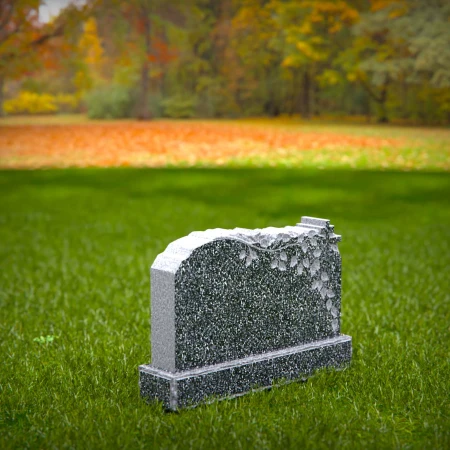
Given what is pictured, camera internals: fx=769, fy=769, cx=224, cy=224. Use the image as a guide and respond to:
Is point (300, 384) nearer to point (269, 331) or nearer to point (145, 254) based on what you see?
point (269, 331)

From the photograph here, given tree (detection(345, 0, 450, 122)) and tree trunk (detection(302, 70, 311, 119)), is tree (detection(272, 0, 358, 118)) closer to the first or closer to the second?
tree trunk (detection(302, 70, 311, 119))

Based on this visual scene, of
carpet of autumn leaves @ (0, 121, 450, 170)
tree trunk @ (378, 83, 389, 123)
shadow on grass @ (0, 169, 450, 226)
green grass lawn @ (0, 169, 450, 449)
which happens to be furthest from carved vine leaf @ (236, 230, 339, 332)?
tree trunk @ (378, 83, 389, 123)

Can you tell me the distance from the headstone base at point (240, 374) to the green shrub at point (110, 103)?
25627 mm

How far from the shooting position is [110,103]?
30.5 metres

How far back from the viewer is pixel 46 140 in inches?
949

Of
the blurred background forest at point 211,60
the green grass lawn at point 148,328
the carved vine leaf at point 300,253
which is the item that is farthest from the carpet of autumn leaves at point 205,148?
the carved vine leaf at point 300,253

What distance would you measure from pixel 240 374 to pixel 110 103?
27053 mm

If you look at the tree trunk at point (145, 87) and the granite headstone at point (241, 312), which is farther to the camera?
the tree trunk at point (145, 87)

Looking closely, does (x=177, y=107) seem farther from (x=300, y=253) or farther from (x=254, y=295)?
(x=254, y=295)

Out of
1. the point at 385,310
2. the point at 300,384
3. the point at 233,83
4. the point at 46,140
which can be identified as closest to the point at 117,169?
the point at 46,140

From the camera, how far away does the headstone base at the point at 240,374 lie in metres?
4.18

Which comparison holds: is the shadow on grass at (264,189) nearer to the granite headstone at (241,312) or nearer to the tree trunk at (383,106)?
the tree trunk at (383,106)

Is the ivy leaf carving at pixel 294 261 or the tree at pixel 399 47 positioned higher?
the tree at pixel 399 47

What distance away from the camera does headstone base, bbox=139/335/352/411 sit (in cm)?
418
